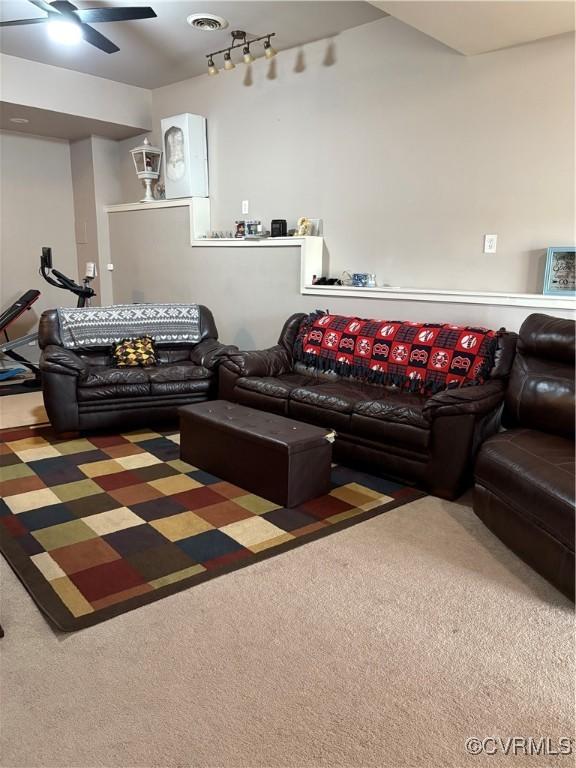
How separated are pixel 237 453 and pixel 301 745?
177 centimetres

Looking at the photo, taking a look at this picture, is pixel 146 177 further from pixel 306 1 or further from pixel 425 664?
pixel 425 664

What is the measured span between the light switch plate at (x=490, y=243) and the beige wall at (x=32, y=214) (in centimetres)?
517

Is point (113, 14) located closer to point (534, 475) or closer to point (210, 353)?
point (210, 353)

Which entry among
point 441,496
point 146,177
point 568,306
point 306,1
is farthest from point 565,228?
point 146,177

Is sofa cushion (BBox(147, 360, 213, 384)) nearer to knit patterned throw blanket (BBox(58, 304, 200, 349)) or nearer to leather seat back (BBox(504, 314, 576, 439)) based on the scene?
knit patterned throw blanket (BBox(58, 304, 200, 349))

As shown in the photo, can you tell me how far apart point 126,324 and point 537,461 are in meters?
3.40

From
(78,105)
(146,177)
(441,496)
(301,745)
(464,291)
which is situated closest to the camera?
(301,745)

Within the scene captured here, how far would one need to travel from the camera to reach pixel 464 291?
13.2ft

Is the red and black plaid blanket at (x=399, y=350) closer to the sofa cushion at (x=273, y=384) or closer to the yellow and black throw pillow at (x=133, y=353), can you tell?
the sofa cushion at (x=273, y=384)

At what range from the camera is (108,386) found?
13.7 ft

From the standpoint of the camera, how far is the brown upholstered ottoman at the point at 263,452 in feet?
9.92

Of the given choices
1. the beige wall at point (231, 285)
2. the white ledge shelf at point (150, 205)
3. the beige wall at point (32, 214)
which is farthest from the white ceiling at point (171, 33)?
the beige wall at point (32, 214)

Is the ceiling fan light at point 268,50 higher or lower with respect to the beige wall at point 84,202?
higher

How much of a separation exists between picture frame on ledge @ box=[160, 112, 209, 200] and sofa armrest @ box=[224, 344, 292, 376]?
2.31 m
